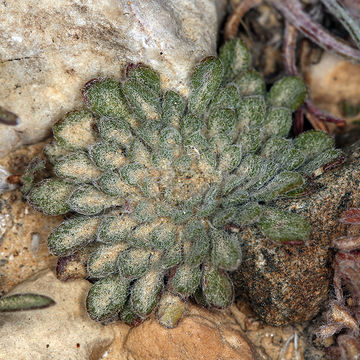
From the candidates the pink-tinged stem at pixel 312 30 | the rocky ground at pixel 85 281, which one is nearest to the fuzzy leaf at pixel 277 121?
the rocky ground at pixel 85 281

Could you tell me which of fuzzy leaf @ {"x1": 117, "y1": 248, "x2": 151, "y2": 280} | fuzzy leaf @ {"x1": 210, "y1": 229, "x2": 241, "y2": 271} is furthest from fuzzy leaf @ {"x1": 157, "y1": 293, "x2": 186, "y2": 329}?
fuzzy leaf @ {"x1": 210, "y1": 229, "x2": 241, "y2": 271}

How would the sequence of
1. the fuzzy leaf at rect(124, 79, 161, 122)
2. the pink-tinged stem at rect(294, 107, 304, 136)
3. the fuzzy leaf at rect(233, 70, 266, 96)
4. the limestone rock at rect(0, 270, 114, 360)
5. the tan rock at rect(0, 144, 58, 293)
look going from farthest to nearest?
the pink-tinged stem at rect(294, 107, 304, 136) → the fuzzy leaf at rect(233, 70, 266, 96) → the tan rock at rect(0, 144, 58, 293) → the fuzzy leaf at rect(124, 79, 161, 122) → the limestone rock at rect(0, 270, 114, 360)

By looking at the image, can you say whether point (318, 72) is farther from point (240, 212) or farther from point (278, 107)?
point (240, 212)

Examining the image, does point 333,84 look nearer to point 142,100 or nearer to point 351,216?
point 351,216

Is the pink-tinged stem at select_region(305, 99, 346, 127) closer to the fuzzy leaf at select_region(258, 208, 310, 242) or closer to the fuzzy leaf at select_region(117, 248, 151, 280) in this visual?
the fuzzy leaf at select_region(258, 208, 310, 242)

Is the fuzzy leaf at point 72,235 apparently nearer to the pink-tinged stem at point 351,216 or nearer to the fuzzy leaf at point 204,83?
the fuzzy leaf at point 204,83

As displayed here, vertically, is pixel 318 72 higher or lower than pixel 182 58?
higher

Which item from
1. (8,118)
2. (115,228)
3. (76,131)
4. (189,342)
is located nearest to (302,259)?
(189,342)

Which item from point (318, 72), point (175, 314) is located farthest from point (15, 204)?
point (318, 72)
